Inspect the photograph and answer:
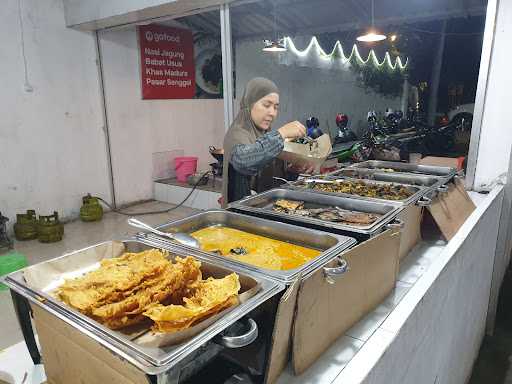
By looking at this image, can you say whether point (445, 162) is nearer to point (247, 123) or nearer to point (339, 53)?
point (247, 123)

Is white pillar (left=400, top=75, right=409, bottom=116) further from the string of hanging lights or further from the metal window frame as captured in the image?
the metal window frame

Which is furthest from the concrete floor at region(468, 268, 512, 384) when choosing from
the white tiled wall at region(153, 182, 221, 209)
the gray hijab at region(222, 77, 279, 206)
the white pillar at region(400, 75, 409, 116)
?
the white tiled wall at region(153, 182, 221, 209)

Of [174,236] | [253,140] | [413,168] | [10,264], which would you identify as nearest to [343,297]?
[174,236]

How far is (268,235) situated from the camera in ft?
4.14

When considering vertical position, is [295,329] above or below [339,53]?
below

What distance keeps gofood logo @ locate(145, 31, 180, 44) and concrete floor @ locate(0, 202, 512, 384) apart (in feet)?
7.57

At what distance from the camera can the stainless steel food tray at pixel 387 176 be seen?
199 cm

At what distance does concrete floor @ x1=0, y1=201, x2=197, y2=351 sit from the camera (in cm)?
240

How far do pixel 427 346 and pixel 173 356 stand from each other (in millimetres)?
1051

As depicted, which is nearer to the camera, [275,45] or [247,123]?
[247,123]

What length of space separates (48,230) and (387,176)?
334cm

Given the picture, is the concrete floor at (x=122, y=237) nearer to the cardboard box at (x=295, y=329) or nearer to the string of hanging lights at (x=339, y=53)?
the cardboard box at (x=295, y=329)

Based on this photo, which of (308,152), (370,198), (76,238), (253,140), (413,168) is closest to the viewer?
(370,198)

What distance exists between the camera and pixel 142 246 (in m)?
1.04
